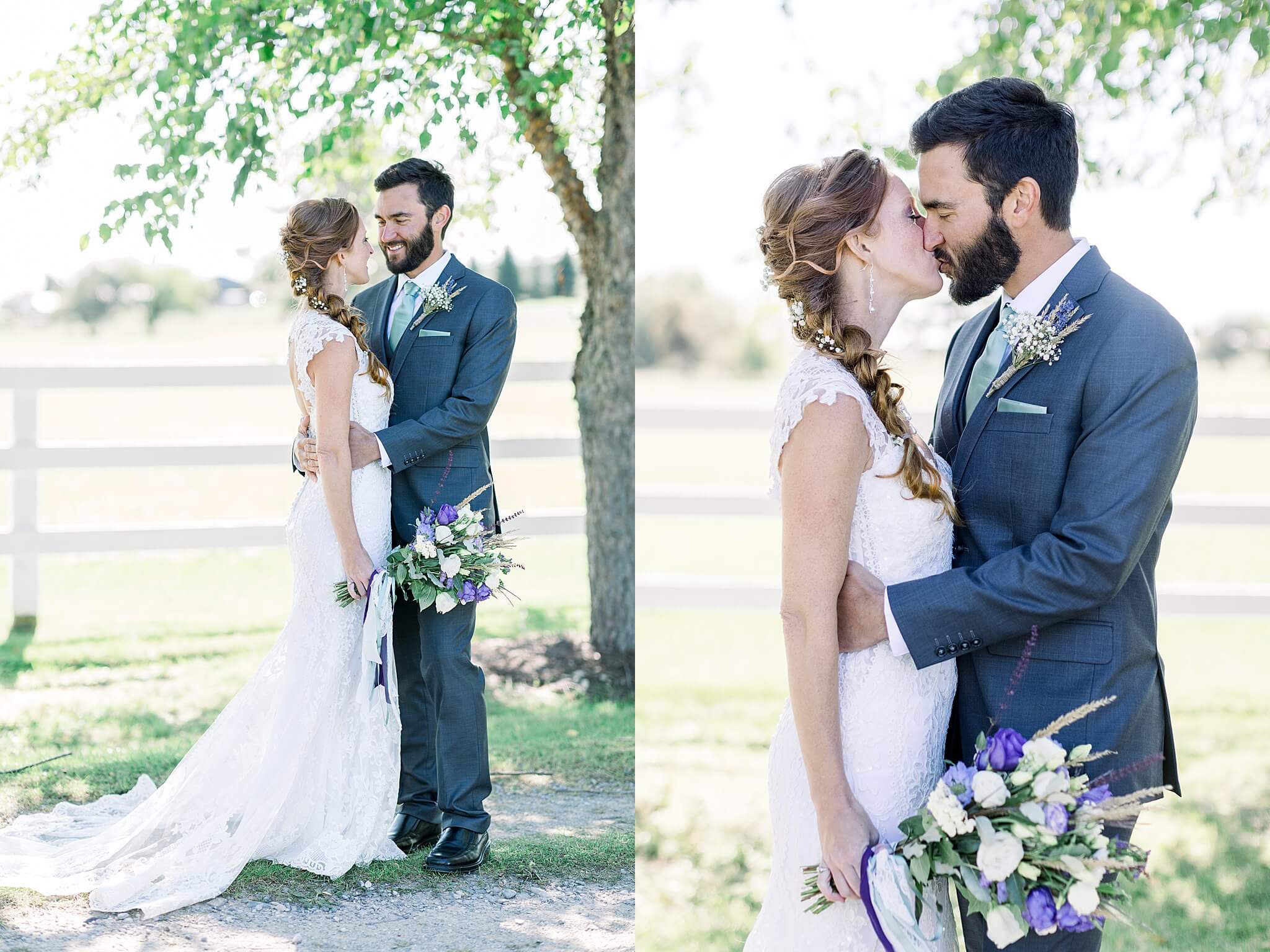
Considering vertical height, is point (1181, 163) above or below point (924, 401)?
above

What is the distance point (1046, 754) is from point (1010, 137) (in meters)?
1.18

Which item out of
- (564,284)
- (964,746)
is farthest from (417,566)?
(564,284)

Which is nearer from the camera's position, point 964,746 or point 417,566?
point 964,746

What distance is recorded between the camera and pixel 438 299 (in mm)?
4195

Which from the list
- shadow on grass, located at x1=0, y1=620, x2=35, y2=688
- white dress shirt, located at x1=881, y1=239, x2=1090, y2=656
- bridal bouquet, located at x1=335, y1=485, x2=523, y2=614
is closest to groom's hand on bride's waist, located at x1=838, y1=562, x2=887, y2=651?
white dress shirt, located at x1=881, y1=239, x2=1090, y2=656

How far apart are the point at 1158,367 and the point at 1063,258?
36 cm

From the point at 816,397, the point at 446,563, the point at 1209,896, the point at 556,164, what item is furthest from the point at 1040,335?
the point at 556,164

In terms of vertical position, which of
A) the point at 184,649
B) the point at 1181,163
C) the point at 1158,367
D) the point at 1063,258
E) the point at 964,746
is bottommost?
the point at 184,649

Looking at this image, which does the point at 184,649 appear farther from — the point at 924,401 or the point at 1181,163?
the point at 924,401

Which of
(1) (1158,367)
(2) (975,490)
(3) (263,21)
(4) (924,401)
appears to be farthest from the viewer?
(4) (924,401)

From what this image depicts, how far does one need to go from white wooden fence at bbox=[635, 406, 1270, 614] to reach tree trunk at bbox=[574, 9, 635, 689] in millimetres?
216

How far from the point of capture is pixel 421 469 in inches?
168

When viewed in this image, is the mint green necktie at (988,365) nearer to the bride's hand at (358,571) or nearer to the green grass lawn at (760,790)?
the green grass lawn at (760,790)

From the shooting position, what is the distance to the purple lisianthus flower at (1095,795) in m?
2.05
